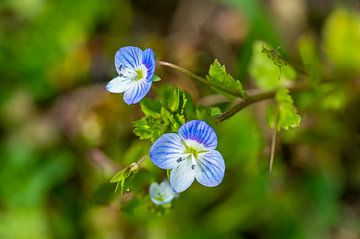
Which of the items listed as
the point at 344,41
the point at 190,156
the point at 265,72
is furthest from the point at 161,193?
the point at 344,41

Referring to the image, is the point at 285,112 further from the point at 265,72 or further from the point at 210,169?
the point at 265,72

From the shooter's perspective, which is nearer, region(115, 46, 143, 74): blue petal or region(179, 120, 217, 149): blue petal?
region(179, 120, 217, 149): blue petal

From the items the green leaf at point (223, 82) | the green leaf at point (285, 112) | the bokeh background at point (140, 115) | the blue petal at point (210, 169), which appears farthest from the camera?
the bokeh background at point (140, 115)

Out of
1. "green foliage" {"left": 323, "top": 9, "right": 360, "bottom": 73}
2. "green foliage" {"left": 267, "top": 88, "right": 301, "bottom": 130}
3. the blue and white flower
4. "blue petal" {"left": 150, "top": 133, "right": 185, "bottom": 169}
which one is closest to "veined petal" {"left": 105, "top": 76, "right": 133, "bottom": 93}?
"blue petal" {"left": 150, "top": 133, "right": 185, "bottom": 169}

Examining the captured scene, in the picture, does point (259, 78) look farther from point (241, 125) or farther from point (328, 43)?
point (328, 43)

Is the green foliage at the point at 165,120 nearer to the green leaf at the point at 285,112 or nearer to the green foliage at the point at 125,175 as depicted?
the green foliage at the point at 125,175

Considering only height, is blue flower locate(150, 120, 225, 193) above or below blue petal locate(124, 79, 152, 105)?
below

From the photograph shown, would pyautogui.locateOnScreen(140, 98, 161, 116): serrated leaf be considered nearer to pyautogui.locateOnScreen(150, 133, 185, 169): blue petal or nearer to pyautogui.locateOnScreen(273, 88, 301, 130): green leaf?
pyautogui.locateOnScreen(150, 133, 185, 169): blue petal

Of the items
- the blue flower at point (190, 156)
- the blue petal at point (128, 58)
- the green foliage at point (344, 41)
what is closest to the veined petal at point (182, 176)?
the blue flower at point (190, 156)
